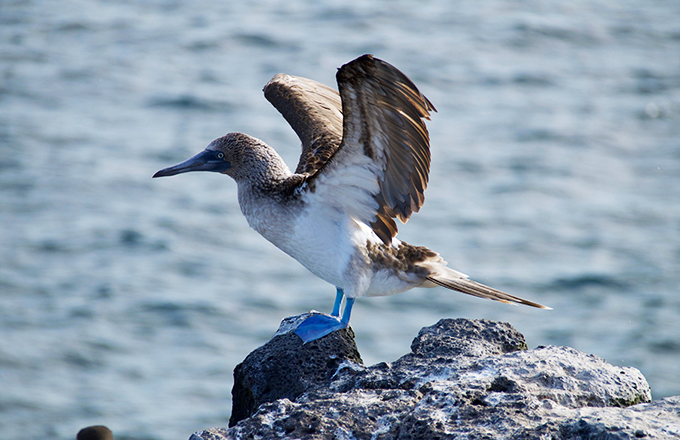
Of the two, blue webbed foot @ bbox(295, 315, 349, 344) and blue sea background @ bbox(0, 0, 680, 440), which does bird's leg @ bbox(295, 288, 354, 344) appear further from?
blue sea background @ bbox(0, 0, 680, 440)

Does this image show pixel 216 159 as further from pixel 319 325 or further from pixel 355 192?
pixel 319 325

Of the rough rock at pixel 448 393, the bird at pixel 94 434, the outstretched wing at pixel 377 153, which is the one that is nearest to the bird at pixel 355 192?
the outstretched wing at pixel 377 153

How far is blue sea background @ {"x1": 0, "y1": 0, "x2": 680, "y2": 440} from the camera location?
1200 centimetres

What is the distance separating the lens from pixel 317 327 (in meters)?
4.84

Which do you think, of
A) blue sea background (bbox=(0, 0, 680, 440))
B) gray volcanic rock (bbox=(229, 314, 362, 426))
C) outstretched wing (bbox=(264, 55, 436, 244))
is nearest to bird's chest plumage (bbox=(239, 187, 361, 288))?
outstretched wing (bbox=(264, 55, 436, 244))

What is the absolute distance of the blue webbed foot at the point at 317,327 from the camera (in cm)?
472

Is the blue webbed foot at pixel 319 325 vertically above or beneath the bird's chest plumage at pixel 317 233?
beneath

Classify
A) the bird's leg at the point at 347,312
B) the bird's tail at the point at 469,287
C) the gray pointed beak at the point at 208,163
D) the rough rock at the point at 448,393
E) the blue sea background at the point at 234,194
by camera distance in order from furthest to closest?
the blue sea background at the point at 234,194
the gray pointed beak at the point at 208,163
the bird's tail at the point at 469,287
the bird's leg at the point at 347,312
the rough rock at the point at 448,393

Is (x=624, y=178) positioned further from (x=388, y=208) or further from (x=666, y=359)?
(x=388, y=208)

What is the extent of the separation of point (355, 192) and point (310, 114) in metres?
1.51

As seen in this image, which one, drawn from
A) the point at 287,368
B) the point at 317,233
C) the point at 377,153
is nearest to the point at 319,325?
the point at 287,368

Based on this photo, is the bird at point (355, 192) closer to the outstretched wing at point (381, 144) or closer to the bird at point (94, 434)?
the outstretched wing at point (381, 144)

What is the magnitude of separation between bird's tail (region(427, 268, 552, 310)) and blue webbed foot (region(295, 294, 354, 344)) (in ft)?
2.21

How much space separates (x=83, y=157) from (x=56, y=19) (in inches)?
270
